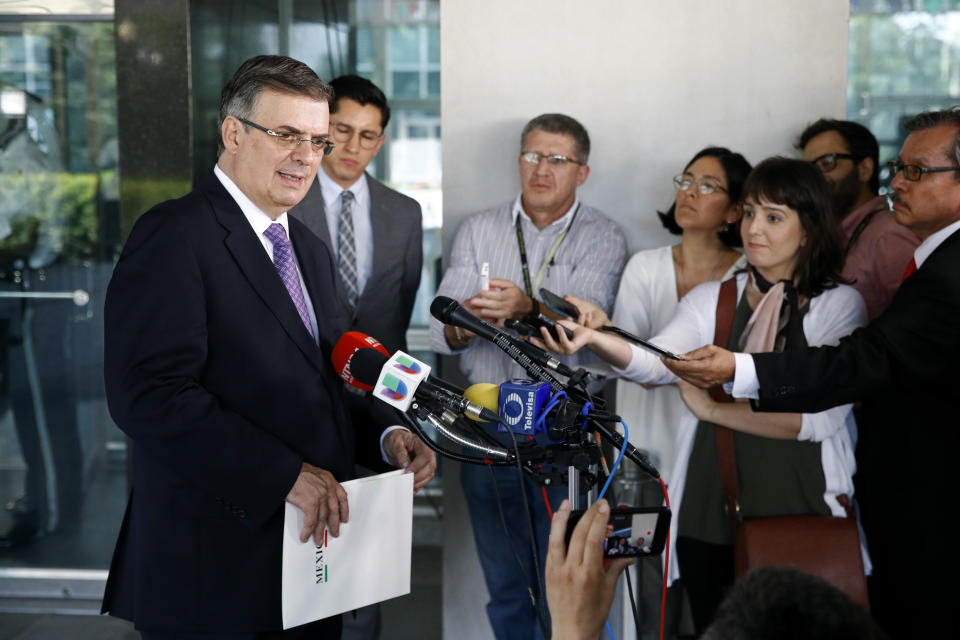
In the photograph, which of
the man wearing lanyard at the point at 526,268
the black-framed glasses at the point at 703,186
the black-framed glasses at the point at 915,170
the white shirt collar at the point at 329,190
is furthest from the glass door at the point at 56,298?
the black-framed glasses at the point at 915,170

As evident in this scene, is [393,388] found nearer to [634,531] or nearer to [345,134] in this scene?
[634,531]

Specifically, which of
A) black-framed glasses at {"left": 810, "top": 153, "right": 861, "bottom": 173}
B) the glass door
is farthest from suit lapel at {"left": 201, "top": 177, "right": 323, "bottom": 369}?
the glass door

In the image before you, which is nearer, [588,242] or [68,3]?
[588,242]

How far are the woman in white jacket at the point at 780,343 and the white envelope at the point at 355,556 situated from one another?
32.6 inches

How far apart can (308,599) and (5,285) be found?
3.07 metres

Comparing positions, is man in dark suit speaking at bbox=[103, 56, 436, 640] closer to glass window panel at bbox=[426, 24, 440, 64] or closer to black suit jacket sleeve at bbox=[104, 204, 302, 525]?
black suit jacket sleeve at bbox=[104, 204, 302, 525]

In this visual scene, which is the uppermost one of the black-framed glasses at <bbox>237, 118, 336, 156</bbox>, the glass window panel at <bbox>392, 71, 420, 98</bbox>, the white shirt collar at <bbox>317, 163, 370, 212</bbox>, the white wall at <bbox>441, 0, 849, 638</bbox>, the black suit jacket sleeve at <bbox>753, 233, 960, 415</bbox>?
the glass window panel at <bbox>392, 71, 420, 98</bbox>

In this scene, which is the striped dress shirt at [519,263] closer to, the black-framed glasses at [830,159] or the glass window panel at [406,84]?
the black-framed glasses at [830,159]

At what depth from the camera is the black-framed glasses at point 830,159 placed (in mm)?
3104

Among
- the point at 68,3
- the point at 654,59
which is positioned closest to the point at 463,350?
the point at 654,59

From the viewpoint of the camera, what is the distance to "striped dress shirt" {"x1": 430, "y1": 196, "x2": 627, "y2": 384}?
3.16 meters

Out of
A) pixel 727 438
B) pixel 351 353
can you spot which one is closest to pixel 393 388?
pixel 351 353

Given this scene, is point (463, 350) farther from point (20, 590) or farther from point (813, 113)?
point (20, 590)

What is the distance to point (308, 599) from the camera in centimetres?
178
